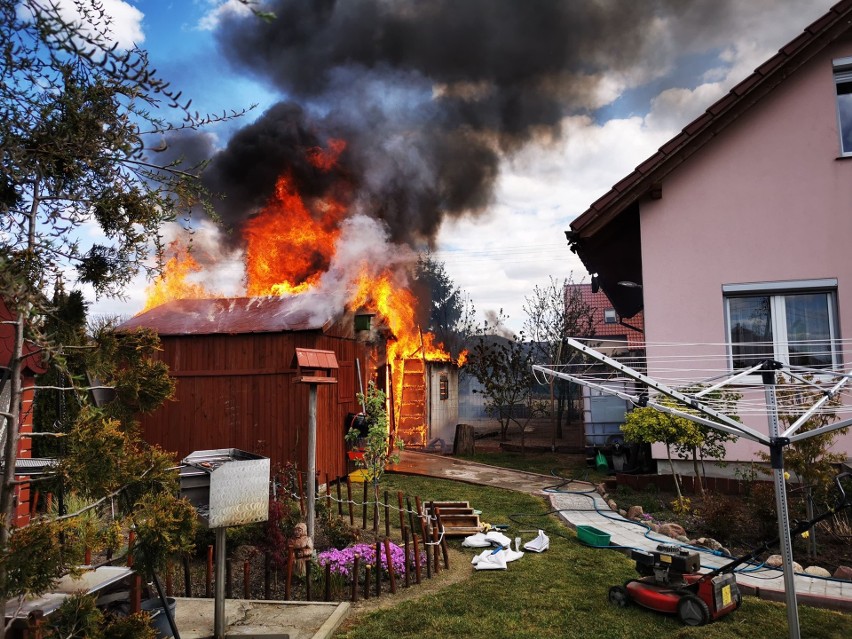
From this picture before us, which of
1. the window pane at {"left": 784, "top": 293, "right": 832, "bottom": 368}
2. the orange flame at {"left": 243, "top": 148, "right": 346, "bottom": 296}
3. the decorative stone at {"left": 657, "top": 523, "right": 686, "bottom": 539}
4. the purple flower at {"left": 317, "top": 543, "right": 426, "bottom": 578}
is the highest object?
the orange flame at {"left": 243, "top": 148, "right": 346, "bottom": 296}

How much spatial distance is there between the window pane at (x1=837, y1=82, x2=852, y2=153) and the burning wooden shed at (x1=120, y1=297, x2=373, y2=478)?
401 inches

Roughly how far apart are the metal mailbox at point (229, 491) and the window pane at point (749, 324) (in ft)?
28.7

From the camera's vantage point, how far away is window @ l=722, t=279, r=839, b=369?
9750 millimetres

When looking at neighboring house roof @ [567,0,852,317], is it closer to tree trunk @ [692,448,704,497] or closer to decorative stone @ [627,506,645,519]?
tree trunk @ [692,448,704,497]

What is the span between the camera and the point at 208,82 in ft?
55.3

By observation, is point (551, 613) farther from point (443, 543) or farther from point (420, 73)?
point (420, 73)

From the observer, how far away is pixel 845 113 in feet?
33.6

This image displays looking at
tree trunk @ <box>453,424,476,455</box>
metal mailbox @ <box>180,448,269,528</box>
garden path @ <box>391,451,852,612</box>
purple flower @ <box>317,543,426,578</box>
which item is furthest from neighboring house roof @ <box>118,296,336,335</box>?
tree trunk @ <box>453,424,476,455</box>

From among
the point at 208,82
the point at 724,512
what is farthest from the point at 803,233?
the point at 208,82

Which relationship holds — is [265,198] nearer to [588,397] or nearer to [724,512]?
[588,397]

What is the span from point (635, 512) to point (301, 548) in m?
5.50

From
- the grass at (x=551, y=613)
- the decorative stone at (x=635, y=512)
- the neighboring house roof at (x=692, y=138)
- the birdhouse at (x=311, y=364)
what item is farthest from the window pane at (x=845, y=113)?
the birdhouse at (x=311, y=364)

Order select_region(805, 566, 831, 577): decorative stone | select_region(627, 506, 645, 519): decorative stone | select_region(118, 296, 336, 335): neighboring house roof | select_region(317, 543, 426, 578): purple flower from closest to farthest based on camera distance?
select_region(805, 566, 831, 577): decorative stone, select_region(317, 543, 426, 578): purple flower, select_region(627, 506, 645, 519): decorative stone, select_region(118, 296, 336, 335): neighboring house roof

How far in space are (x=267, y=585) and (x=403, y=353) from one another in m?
12.3
